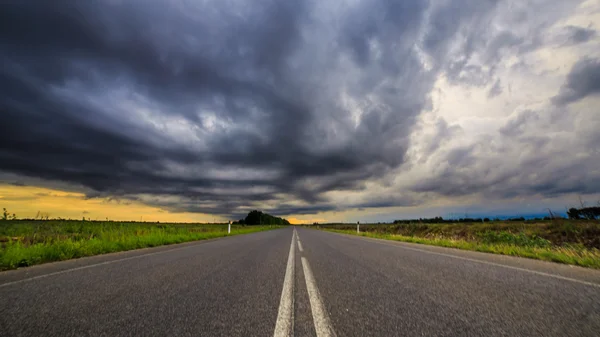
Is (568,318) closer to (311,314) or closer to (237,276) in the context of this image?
(311,314)

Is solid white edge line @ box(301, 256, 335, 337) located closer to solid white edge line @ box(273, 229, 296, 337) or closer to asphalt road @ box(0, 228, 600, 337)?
asphalt road @ box(0, 228, 600, 337)

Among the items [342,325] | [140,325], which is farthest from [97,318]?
[342,325]

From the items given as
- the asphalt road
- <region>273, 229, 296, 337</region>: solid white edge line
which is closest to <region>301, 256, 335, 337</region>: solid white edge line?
the asphalt road

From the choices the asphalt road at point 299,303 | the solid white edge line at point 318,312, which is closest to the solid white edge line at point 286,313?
the asphalt road at point 299,303

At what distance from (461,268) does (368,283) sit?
8.51 feet

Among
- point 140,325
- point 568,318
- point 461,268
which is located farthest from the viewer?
point 461,268

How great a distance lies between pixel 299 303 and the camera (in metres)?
3.00

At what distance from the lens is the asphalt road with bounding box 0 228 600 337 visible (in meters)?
2.20

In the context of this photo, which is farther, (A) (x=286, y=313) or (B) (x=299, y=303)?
(B) (x=299, y=303)

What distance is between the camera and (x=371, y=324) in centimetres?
229

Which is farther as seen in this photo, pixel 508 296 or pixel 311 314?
pixel 508 296

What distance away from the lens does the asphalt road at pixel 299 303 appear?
7.22ft

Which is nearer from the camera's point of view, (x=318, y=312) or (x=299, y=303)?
(x=318, y=312)

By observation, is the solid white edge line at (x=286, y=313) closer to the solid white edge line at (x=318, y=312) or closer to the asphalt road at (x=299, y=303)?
the asphalt road at (x=299, y=303)
